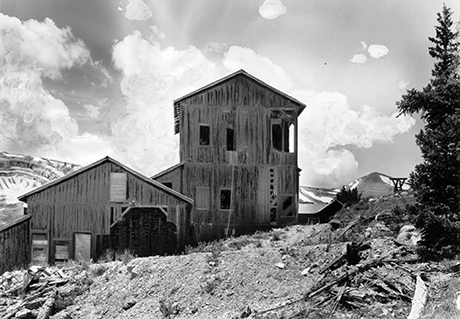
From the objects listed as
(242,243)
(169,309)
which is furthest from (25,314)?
(242,243)

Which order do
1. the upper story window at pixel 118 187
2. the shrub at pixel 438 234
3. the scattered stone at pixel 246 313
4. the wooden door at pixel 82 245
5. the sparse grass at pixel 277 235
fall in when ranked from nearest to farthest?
the scattered stone at pixel 246 313 < the shrub at pixel 438 234 < the wooden door at pixel 82 245 < the upper story window at pixel 118 187 < the sparse grass at pixel 277 235

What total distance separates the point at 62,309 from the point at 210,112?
17842mm

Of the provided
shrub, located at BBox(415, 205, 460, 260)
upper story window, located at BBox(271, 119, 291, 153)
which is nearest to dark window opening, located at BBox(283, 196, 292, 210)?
upper story window, located at BBox(271, 119, 291, 153)

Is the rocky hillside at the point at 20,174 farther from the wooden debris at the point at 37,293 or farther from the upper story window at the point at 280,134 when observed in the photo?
the wooden debris at the point at 37,293

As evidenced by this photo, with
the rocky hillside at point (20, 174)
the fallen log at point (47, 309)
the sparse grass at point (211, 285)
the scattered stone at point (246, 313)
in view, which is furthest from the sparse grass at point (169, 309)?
the rocky hillside at point (20, 174)

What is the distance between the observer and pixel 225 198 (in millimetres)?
33656

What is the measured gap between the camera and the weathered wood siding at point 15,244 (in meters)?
26.6

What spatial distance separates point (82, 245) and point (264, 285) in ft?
48.5

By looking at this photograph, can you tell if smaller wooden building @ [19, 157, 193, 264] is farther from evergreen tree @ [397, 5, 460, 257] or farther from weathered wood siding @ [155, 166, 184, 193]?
evergreen tree @ [397, 5, 460, 257]

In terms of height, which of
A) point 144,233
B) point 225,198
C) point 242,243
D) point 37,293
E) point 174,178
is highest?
point 174,178

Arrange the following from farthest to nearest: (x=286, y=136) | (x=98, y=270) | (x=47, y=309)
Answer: (x=286, y=136), (x=98, y=270), (x=47, y=309)

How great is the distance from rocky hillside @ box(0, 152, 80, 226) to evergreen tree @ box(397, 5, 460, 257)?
36.7 m

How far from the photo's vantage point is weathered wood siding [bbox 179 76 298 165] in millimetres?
33406

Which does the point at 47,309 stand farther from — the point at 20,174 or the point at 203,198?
the point at 20,174
